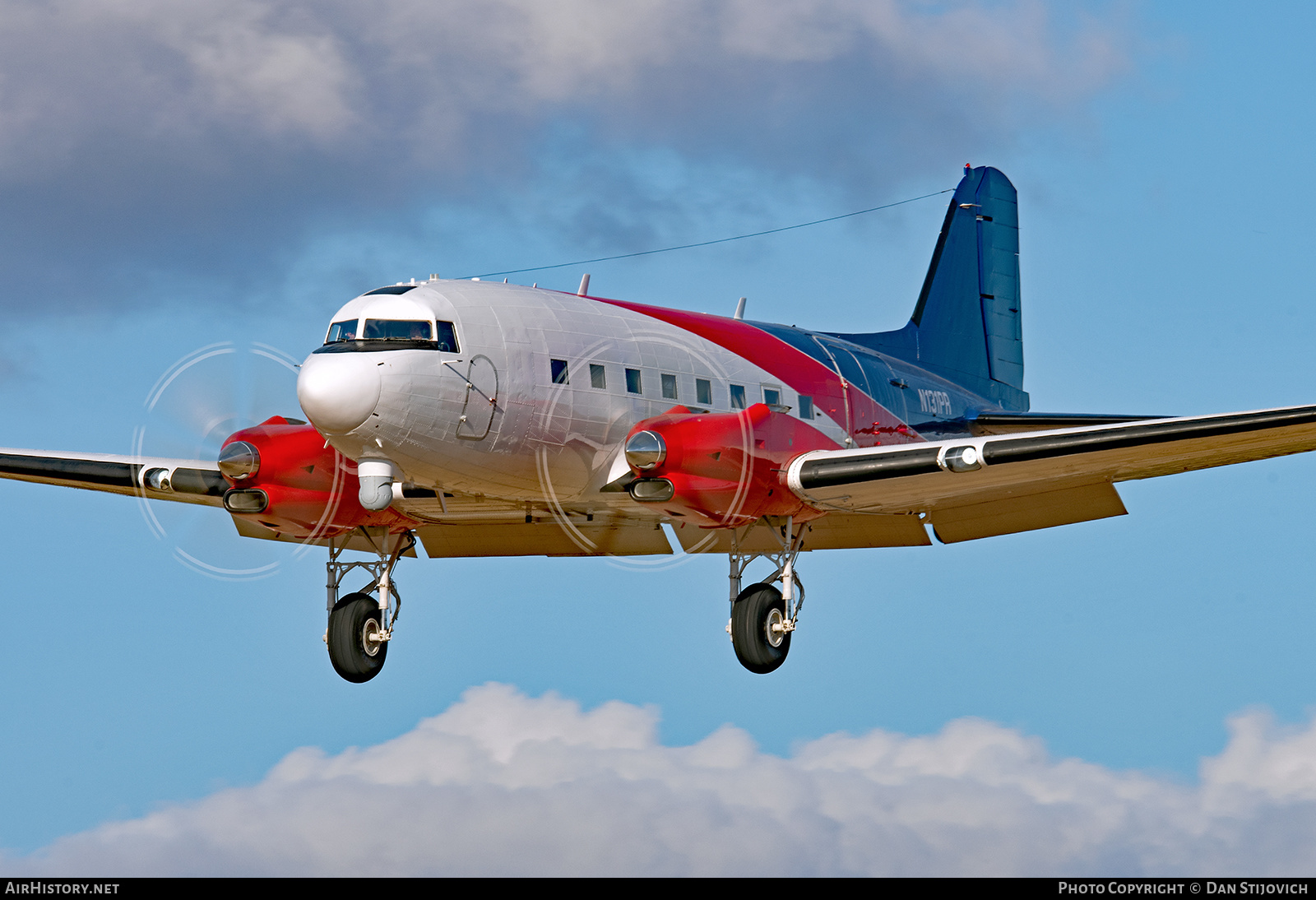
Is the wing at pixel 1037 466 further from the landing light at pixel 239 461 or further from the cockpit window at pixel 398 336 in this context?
the landing light at pixel 239 461

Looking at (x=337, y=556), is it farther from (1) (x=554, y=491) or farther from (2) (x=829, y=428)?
(2) (x=829, y=428)

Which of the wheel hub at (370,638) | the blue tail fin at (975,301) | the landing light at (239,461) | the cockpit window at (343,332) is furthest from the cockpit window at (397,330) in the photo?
the blue tail fin at (975,301)

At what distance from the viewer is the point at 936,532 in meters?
24.8

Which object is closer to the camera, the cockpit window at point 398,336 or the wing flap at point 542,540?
the cockpit window at point 398,336

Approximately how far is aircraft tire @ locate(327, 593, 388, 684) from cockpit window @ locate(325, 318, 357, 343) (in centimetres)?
493

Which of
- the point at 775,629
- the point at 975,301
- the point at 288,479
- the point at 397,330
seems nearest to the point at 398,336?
the point at 397,330

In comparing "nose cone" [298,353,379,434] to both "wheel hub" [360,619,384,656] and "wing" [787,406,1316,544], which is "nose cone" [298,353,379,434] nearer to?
"wheel hub" [360,619,384,656]

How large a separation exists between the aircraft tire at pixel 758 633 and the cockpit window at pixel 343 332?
21.3ft

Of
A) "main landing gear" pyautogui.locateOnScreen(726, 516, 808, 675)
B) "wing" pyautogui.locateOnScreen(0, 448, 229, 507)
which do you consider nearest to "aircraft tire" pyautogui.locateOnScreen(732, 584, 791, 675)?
"main landing gear" pyautogui.locateOnScreen(726, 516, 808, 675)

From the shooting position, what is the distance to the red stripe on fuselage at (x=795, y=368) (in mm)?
23203

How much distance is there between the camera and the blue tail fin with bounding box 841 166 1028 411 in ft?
98.1

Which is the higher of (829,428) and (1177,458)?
(829,428)

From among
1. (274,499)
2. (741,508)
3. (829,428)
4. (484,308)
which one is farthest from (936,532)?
(274,499)

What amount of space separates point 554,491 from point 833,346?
6.42 metres
